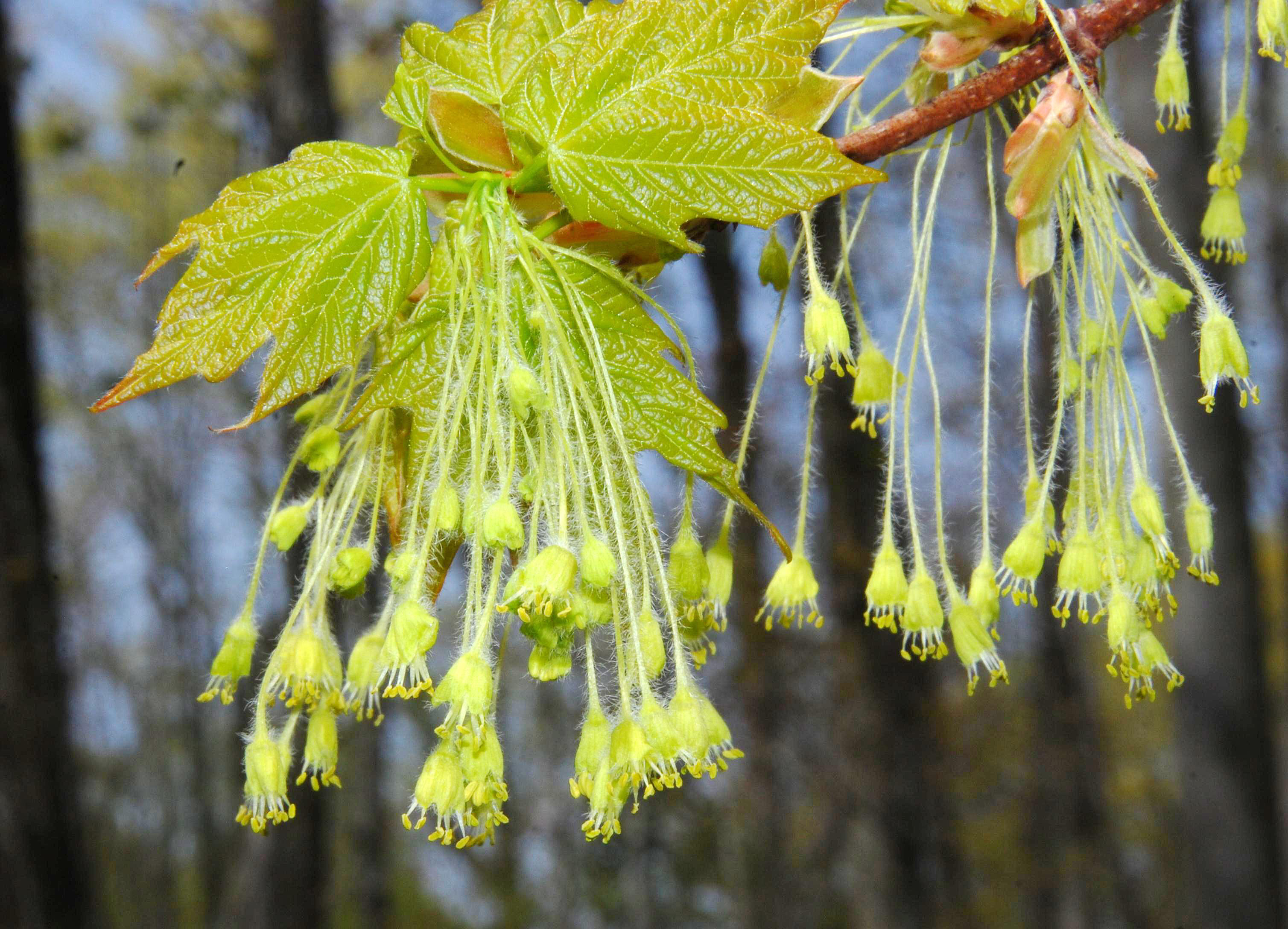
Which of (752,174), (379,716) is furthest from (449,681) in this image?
(752,174)

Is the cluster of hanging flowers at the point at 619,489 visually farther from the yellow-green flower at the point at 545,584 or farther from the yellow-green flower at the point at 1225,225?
the yellow-green flower at the point at 1225,225

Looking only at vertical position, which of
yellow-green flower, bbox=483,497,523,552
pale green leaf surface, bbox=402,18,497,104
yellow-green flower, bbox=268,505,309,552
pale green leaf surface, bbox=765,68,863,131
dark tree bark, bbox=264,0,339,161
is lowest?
yellow-green flower, bbox=483,497,523,552

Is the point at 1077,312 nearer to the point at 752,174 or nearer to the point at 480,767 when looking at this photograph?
the point at 752,174

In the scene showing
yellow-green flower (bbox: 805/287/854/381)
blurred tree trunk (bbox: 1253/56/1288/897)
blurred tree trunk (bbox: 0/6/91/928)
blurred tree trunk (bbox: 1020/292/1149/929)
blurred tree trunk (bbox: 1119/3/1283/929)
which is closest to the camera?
yellow-green flower (bbox: 805/287/854/381)

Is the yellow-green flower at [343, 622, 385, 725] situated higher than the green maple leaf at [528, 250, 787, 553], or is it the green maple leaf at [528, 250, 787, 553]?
the green maple leaf at [528, 250, 787, 553]

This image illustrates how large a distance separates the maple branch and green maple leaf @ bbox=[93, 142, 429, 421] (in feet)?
1.22

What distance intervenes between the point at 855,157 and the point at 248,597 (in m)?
0.65

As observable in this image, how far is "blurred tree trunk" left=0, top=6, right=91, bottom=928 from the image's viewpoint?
3.03 meters

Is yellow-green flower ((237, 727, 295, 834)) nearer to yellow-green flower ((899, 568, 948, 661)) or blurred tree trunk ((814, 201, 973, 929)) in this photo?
yellow-green flower ((899, 568, 948, 661))

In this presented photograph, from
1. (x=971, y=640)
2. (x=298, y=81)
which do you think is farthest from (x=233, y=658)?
(x=298, y=81)

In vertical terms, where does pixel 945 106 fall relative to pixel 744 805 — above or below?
above

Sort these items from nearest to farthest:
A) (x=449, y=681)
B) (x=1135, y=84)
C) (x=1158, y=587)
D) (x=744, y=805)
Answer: (x=449, y=681) < (x=1158, y=587) < (x=1135, y=84) < (x=744, y=805)

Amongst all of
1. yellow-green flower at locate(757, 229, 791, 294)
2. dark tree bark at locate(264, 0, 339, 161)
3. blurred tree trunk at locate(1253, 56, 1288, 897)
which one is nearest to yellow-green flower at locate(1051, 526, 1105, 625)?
yellow-green flower at locate(757, 229, 791, 294)

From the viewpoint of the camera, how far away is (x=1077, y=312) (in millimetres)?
885
